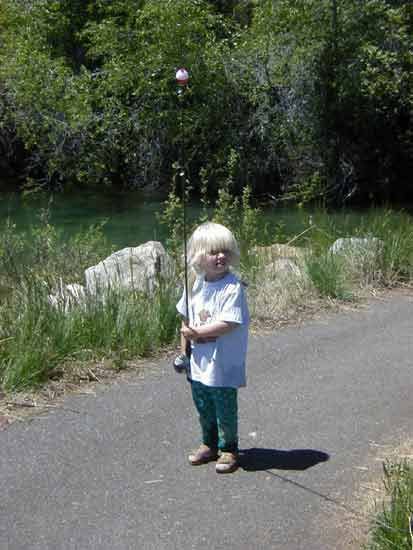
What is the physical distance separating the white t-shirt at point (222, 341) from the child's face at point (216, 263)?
62mm

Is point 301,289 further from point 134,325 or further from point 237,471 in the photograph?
point 237,471

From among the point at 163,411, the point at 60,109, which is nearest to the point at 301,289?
the point at 163,411

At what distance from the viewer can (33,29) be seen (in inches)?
1012

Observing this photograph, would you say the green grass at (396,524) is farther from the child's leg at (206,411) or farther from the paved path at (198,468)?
the child's leg at (206,411)

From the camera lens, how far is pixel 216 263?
4852 mm

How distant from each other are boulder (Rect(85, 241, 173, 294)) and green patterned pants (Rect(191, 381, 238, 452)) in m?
2.62

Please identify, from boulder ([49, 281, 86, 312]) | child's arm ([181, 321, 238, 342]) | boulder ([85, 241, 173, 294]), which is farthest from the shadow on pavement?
boulder ([85, 241, 173, 294])

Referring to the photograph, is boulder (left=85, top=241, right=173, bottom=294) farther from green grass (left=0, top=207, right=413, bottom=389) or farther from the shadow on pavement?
the shadow on pavement

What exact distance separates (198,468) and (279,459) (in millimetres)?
451

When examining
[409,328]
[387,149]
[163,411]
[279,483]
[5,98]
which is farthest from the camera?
[5,98]

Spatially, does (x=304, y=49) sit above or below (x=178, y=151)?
above

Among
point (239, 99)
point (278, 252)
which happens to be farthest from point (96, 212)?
point (278, 252)

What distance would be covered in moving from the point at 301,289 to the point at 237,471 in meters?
3.98

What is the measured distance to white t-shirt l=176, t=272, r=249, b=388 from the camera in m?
4.84
